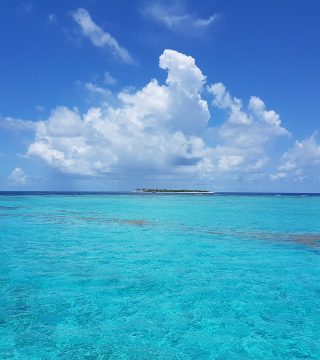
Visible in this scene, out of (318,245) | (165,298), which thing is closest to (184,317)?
(165,298)

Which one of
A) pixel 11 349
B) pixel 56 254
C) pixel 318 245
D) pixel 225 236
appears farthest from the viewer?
pixel 225 236

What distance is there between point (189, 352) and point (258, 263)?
8.74 m

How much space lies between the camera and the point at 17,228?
2583 cm

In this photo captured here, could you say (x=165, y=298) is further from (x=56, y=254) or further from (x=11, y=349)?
(x=56, y=254)

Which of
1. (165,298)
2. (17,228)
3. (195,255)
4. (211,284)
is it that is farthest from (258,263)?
(17,228)

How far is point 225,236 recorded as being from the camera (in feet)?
73.2

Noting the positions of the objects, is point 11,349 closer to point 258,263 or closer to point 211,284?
point 211,284

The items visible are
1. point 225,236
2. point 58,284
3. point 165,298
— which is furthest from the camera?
point 225,236

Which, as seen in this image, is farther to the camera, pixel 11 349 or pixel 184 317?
pixel 184 317

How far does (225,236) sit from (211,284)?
440 inches

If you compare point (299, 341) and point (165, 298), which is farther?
point (165, 298)

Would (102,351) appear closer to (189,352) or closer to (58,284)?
(189,352)

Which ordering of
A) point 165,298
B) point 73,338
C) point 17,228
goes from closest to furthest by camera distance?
point 73,338
point 165,298
point 17,228

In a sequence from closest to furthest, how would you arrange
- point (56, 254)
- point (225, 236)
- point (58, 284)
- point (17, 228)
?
point (58, 284)
point (56, 254)
point (225, 236)
point (17, 228)
